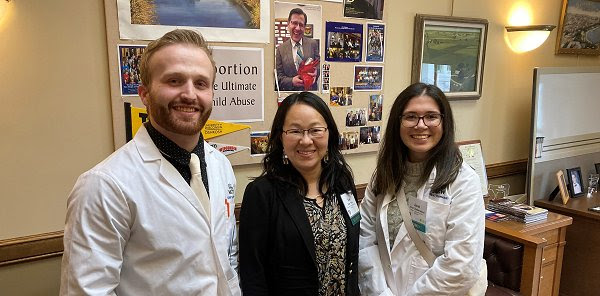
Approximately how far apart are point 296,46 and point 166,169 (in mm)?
1286

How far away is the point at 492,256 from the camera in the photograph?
240cm

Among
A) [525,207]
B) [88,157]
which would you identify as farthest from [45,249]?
[525,207]

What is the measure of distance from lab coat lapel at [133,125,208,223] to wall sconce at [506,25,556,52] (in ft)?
9.36

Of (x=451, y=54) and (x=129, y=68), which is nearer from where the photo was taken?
(x=129, y=68)

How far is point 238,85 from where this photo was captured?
83.7 inches

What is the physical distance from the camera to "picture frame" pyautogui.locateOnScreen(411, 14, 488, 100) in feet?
8.95

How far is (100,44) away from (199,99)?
3.04ft

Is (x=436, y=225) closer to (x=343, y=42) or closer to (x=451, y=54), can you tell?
(x=343, y=42)

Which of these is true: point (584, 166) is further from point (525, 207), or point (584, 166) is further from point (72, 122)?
point (72, 122)

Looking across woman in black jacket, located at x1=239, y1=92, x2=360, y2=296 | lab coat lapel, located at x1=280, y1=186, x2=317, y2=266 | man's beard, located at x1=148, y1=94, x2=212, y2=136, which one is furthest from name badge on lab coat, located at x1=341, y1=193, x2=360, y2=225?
man's beard, located at x1=148, y1=94, x2=212, y2=136

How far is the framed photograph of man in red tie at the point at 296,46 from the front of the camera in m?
2.20

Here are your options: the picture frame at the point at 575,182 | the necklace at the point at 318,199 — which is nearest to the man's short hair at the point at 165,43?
the necklace at the point at 318,199

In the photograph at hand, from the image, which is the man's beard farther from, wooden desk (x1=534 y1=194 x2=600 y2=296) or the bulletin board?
wooden desk (x1=534 y1=194 x2=600 y2=296)

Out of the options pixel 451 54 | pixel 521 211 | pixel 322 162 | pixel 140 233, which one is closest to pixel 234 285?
pixel 140 233
